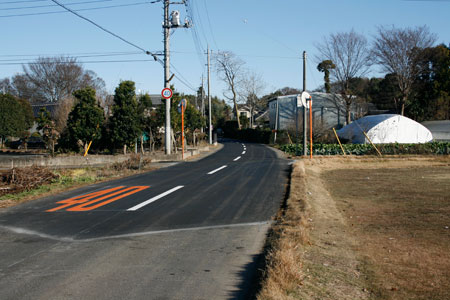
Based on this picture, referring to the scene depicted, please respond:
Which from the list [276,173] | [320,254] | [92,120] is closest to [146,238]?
[320,254]

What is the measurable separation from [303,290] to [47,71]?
224ft

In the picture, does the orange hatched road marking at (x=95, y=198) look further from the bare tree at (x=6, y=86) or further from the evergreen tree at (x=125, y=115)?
the bare tree at (x=6, y=86)

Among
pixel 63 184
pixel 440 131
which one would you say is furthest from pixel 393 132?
pixel 63 184

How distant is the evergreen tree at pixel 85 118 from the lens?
2753 centimetres

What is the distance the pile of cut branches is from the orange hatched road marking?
2.49 metres

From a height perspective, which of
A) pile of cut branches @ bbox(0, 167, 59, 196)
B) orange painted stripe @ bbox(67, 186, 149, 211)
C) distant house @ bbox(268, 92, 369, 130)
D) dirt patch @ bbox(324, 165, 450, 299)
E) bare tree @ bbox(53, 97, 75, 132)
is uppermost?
distant house @ bbox(268, 92, 369, 130)

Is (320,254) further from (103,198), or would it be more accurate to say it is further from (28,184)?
(28,184)

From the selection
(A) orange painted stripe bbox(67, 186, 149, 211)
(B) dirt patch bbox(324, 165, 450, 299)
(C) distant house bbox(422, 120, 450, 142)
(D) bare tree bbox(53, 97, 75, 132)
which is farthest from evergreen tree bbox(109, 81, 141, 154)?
(C) distant house bbox(422, 120, 450, 142)

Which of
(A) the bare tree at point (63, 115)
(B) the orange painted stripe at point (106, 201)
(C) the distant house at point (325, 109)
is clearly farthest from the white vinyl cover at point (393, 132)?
(B) the orange painted stripe at point (106, 201)

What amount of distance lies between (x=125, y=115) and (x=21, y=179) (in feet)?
51.8

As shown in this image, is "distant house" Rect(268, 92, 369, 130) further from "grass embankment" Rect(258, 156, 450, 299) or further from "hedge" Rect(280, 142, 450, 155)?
"grass embankment" Rect(258, 156, 450, 299)

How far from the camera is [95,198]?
10.8 meters

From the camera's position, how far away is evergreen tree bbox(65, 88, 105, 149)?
90.3ft

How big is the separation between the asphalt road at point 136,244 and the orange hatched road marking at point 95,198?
26 mm
